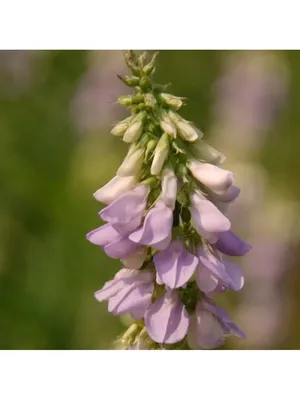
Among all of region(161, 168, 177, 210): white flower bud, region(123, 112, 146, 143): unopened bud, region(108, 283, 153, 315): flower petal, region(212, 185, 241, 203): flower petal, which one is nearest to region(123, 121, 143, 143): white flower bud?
region(123, 112, 146, 143): unopened bud

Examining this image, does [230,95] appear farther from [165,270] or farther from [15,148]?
[165,270]

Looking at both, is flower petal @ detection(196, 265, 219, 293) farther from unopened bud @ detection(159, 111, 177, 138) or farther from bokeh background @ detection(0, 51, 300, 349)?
bokeh background @ detection(0, 51, 300, 349)

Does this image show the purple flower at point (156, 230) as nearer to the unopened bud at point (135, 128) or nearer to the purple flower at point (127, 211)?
the purple flower at point (127, 211)

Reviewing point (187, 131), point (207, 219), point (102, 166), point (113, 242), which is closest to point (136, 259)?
point (113, 242)

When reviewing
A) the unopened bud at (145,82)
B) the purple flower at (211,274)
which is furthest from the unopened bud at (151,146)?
the purple flower at (211,274)
